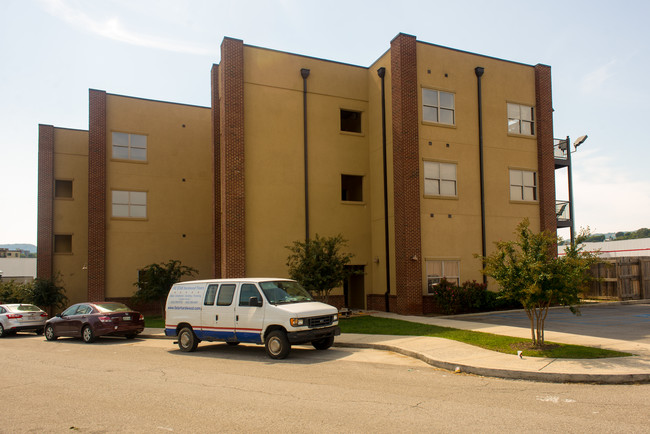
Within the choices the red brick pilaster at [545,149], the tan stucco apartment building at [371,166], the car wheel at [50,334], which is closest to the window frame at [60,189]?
the tan stucco apartment building at [371,166]

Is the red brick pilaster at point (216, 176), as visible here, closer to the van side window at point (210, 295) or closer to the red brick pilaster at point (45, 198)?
the red brick pilaster at point (45, 198)

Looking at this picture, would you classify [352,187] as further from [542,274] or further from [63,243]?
[63,243]

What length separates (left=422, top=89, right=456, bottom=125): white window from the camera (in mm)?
22641

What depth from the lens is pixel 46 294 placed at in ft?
90.7

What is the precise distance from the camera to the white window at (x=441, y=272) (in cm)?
2192

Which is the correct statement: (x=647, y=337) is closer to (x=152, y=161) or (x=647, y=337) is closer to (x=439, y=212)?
(x=439, y=212)

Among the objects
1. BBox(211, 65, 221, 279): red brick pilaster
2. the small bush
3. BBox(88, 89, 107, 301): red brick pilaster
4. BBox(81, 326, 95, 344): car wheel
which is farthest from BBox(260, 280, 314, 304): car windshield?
BBox(88, 89, 107, 301): red brick pilaster

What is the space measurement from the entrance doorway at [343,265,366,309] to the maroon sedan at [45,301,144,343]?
10232 mm

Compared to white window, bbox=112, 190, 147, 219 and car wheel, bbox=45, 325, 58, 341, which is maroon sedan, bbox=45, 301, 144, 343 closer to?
car wheel, bbox=45, 325, 58, 341

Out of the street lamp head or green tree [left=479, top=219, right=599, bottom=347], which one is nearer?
green tree [left=479, top=219, right=599, bottom=347]

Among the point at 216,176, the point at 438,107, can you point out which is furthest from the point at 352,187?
the point at 216,176

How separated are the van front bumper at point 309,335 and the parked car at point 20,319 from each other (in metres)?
15.6

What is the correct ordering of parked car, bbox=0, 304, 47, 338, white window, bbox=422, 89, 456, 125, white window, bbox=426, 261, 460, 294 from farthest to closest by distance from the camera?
white window, bbox=422, 89, 456, 125
white window, bbox=426, 261, 460, 294
parked car, bbox=0, 304, 47, 338

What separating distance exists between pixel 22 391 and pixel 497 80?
22630mm
